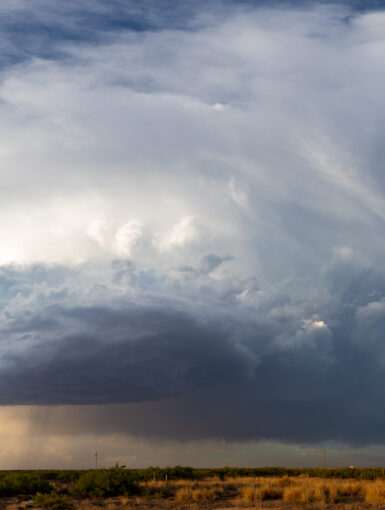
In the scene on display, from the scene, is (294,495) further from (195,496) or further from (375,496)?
(195,496)

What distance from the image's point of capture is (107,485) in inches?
1865

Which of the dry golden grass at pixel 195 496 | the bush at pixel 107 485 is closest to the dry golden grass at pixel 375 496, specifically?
the dry golden grass at pixel 195 496

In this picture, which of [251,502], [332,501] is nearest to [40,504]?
[251,502]

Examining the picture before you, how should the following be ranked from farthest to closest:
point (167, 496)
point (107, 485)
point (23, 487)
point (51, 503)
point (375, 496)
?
point (23, 487) < point (107, 485) < point (167, 496) < point (51, 503) < point (375, 496)

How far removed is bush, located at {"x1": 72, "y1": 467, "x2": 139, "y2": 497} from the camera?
47469mm

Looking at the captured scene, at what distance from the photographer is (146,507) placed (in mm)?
40719

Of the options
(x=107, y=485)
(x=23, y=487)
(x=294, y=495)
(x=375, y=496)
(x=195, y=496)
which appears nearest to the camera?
(x=375, y=496)

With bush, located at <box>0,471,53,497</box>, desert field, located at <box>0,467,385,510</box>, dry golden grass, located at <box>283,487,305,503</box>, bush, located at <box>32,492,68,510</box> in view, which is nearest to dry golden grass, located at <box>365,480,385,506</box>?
desert field, located at <box>0,467,385,510</box>

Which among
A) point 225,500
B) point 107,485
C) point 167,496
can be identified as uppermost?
point 107,485

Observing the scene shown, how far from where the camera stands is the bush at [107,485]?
4747 centimetres

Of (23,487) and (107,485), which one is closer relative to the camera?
(107,485)

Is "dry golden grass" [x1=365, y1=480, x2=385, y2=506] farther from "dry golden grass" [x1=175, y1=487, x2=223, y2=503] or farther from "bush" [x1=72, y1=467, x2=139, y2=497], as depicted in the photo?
"bush" [x1=72, y1=467, x2=139, y2=497]

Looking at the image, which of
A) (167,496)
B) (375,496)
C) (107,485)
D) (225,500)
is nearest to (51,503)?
(107,485)

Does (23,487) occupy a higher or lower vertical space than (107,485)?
lower
